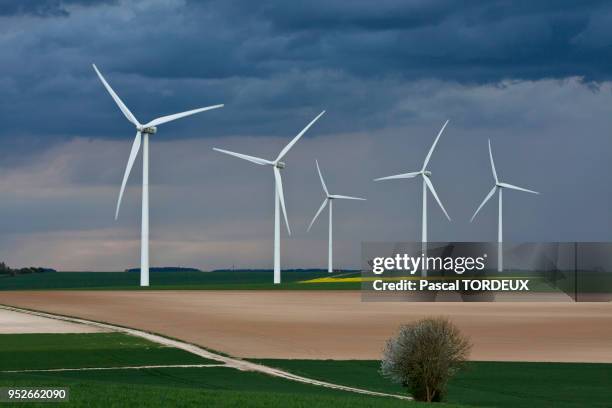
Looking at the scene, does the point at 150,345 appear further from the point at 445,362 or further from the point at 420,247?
the point at 420,247

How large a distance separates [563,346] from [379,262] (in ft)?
254

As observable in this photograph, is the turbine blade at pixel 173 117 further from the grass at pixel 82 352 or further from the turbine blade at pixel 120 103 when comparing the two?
the grass at pixel 82 352

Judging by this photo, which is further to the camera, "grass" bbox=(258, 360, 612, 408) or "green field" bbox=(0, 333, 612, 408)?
"grass" bbox=(258, 360, 612, 408)

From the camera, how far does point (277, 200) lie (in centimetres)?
13412

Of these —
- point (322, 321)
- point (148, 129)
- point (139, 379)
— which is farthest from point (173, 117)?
point (139, 379)

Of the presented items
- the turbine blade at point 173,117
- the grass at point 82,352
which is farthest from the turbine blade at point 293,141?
the grass at point 82,352

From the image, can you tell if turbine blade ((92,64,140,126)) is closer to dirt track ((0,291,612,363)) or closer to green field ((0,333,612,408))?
dirt track ((0,291,612,363))

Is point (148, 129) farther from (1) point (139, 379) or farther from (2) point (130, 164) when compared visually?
(1) point (139, 379)

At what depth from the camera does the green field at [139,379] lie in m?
30.7

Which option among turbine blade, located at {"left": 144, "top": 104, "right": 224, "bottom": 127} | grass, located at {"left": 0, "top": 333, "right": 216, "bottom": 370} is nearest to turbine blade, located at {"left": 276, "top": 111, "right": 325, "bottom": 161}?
turbine blade, located at {"left": 144, "top": 104, "right": 224, "bottom": 127}

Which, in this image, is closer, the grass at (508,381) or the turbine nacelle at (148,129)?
the grass at (508,381)

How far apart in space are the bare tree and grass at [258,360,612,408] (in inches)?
43.9

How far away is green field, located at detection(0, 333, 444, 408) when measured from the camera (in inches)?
1209

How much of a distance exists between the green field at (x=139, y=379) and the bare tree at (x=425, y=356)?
1176mm
